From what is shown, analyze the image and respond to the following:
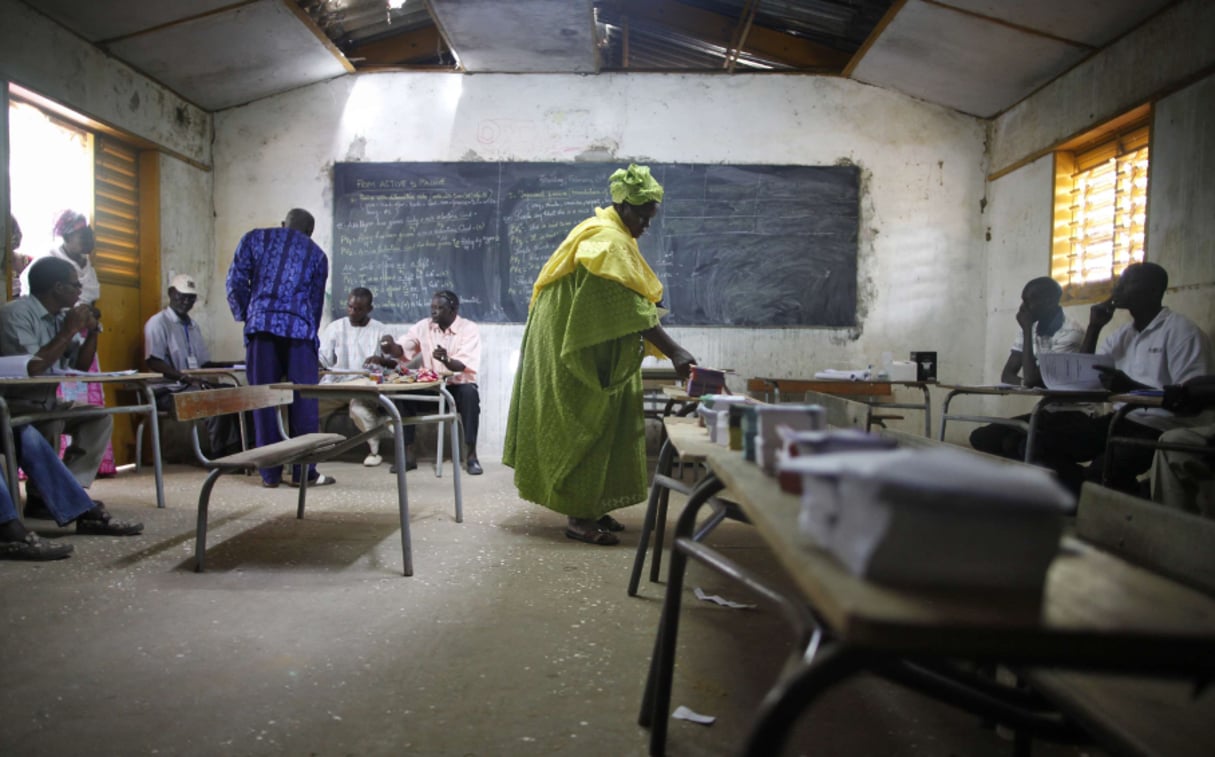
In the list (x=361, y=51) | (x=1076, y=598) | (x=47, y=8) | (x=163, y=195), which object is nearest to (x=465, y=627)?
(x=1076, y=598)

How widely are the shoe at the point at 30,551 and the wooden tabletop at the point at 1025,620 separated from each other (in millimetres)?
3105

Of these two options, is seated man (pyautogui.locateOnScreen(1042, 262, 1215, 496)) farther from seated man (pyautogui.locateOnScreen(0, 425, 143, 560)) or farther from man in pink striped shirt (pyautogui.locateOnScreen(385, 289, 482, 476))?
seated man (pyautogui.locateOnScreen(0, 425, 143, 560))

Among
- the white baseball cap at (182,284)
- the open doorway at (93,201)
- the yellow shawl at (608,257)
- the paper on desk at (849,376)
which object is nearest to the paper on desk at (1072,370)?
the paper on desk at (849,376)

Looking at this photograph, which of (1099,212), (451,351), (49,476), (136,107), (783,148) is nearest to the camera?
(49,476)

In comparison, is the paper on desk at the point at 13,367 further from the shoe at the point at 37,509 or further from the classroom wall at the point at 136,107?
the classroom wall at the point at 136,107

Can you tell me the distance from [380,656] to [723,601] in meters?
1.10

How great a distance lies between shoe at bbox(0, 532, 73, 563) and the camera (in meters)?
2.72

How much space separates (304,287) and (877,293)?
442 cm

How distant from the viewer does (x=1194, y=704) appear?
0.97 m

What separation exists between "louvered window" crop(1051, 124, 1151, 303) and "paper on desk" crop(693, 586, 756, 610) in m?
3.46

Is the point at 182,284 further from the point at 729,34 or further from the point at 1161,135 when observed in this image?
the point at 1161,135

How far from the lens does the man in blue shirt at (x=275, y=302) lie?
13.6 feet

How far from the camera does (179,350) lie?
516 cm

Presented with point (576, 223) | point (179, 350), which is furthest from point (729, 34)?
point (179, 350)
